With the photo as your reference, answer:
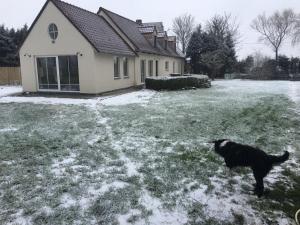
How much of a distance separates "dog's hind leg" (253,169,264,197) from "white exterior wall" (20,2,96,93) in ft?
41.6

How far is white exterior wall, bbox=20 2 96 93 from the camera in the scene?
15078 millimetres

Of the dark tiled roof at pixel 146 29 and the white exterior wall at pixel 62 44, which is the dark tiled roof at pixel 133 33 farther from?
the white exterior wall at pixel 62 44

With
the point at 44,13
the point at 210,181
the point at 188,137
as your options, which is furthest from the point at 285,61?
the point at 210,181

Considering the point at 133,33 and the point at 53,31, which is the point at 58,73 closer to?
the point at 53,31

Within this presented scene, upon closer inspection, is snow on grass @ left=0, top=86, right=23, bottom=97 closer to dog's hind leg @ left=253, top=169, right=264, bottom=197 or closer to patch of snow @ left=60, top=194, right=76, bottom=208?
patch of snow @ left=60, top=194, right=76, bottom=208

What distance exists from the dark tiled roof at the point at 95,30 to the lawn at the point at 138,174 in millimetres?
8242

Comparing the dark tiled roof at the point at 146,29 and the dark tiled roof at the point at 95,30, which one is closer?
the dark tiled roof at the point at 95,30

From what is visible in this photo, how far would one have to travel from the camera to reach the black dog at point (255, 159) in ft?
12.0

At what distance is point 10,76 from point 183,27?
3406 centimetres

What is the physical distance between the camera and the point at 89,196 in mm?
3730

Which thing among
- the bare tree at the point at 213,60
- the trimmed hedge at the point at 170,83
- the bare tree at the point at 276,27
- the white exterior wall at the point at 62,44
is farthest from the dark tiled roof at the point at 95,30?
the bare tree at the point at 276,27

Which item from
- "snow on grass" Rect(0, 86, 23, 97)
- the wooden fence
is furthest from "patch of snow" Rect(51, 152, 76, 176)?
the wooden fence

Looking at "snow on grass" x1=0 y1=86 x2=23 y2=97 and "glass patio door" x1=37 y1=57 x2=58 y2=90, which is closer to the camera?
"glass patio door" x1=37 y1=57 x2=58 y2=90

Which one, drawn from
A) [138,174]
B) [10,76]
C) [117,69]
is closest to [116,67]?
[117,69]
